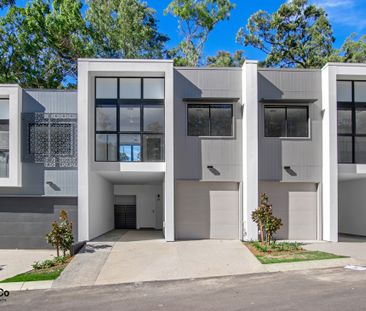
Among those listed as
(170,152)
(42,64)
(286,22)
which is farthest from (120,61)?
(286,22)

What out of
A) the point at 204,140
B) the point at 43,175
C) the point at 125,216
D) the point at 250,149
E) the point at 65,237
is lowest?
the point at 125,216

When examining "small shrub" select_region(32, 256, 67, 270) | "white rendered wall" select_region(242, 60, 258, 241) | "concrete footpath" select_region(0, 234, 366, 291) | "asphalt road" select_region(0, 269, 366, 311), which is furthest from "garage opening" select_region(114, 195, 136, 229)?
"asphalt road" select_region(0, 269, 366, 311)

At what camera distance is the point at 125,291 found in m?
8.59

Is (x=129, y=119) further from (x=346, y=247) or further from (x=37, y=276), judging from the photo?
(x=346, y=247)

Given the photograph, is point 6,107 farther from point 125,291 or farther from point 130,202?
point 125,291

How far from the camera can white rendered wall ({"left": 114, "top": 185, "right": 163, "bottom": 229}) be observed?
64.3 ft

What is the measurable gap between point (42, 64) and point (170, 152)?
55.3ft

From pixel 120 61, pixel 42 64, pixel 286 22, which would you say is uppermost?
pixel 286 22

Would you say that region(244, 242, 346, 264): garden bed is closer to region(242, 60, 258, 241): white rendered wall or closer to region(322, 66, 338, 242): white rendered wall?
region(242, 60, 258, 241): white rendered wall

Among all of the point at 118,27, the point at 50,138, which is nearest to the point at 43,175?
the point at 50,138

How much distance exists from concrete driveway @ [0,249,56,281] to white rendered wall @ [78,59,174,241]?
156 centimetres

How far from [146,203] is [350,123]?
10.8m

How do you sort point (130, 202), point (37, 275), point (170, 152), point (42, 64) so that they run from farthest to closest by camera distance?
point (42, 64) < point (130, 202) < point (170, 152) < point (37, 275)

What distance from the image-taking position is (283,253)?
460 inches
